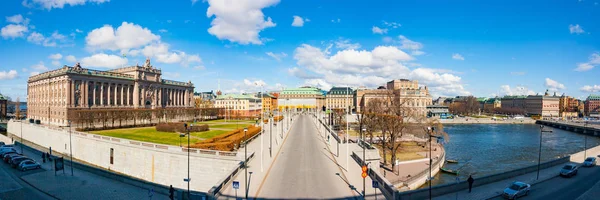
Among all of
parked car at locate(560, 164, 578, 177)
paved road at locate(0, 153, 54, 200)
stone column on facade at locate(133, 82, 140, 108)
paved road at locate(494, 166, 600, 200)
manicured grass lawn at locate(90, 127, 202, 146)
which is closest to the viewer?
paved road at locate(494, 166, 600, 200)

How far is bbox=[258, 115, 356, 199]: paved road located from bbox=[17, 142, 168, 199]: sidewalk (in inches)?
375

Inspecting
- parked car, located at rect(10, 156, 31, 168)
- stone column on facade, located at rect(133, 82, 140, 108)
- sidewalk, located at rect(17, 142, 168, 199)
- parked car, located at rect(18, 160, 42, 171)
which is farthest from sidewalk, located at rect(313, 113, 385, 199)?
stone column on facade, located at rect(133, 82, 140, 108)

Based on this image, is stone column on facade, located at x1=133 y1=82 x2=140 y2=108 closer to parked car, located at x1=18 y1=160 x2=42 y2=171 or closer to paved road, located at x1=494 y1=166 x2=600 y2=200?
parked car, located at x1=18 y1=160 x2=42 y2=171

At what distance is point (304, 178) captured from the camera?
2802 centimetres

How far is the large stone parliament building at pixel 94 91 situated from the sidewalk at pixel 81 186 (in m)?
47.8

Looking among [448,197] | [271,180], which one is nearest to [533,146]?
[448,197]

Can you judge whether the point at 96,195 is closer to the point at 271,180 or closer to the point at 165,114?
the point at 271,180

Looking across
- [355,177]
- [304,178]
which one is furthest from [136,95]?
[355,177]

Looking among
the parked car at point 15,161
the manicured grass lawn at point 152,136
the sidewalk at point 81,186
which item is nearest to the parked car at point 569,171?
the sidewalk at point 81,186

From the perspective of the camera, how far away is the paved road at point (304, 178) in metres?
23.4

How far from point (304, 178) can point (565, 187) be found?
2270 cm

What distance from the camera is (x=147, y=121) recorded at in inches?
3497

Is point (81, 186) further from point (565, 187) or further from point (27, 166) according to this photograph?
point (565, 187)

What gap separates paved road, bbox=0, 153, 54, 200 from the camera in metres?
28.8
